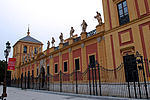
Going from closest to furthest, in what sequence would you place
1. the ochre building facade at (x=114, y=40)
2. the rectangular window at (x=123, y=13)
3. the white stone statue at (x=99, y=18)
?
1. the ochre building facade at (x=114, y=40)
2. the rectangular window at (x=123, y=13)
3. the white stone statue at (x=99, y=18)

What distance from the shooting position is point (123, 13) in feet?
36.8

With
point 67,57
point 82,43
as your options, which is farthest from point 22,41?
point 82,43

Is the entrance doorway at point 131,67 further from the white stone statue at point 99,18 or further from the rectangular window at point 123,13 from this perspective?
the white stone statue at point 99,18

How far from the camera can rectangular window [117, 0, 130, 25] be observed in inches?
430

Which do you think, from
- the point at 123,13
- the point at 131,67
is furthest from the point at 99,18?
the point at 131,67

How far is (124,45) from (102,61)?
2.73 metres

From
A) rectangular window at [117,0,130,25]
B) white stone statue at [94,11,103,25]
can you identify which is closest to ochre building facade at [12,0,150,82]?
rectangular window at [117,0,130,25]

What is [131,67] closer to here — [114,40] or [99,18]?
[114,40]

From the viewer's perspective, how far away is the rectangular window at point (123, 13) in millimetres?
10934

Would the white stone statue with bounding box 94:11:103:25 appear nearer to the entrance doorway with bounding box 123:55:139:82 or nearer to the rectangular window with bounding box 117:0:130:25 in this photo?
the rectangular window with bounding box 117:0:130:25

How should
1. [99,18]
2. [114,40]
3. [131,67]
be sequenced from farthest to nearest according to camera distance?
[99,18], [114,40], [131,67]

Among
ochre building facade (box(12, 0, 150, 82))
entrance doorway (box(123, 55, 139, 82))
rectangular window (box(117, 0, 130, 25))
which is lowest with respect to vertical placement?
entrance doorway (box(123, 55, 139, 82))

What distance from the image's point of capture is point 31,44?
3906 cm

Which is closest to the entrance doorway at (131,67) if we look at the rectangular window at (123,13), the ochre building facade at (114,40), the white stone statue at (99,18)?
the ochre building facade at (114,40)
